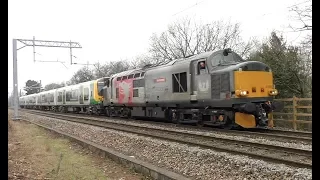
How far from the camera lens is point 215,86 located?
13.3m

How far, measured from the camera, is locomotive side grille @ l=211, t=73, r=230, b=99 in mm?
12691

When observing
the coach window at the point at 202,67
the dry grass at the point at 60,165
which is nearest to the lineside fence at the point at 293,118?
the coach window at the point at 202,67

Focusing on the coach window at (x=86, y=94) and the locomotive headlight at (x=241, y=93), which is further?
the coach window at (x=86, y=94)

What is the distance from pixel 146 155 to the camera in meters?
8.67

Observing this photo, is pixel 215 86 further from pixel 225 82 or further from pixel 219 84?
pixel 225 82

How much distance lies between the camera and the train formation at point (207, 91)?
12.5 metres

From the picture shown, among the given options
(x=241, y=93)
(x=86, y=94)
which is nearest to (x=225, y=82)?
(x=241, y=93)

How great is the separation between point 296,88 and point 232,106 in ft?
25.4

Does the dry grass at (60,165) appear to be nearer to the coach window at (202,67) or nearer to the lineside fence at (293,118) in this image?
the coach window at (202,67)

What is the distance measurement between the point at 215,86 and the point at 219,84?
249 millimetres

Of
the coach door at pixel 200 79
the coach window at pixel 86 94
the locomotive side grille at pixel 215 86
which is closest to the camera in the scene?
the locomotive side grille at pixel 215 86

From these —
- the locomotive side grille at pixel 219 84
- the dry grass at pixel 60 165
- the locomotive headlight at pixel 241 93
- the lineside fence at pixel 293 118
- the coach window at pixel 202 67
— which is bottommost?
the dry grass at pixel 60 165
